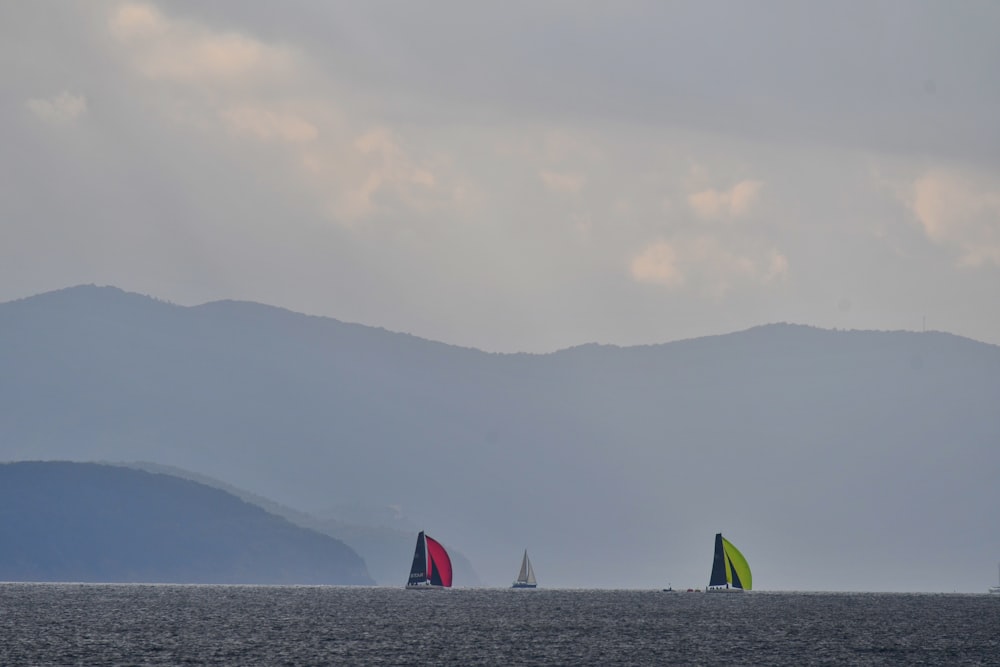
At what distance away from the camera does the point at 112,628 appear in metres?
163

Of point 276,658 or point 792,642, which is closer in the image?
point 276,658

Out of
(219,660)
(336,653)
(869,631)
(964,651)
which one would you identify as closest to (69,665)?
(219,660)

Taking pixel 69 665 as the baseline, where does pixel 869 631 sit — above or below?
above

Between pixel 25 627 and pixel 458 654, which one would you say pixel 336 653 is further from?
pixel 25 627

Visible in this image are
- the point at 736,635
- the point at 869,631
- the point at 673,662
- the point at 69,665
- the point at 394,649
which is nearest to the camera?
Result: the point at 69,665

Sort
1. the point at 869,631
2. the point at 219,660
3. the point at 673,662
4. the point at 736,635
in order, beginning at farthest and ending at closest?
the point at 869,631, the point at 736,635, the point at 673,662, the point at 219,660

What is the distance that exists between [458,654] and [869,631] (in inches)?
2663

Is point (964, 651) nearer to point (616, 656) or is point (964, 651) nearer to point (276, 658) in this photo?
point (616, 656)

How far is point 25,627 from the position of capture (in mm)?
162375

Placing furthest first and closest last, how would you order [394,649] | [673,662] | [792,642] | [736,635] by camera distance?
1. [736,635]
2. [792,642]
3. [394,649]
4. [673,662]

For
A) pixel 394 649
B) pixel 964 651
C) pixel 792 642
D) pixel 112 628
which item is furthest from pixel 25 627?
pixel 964 651

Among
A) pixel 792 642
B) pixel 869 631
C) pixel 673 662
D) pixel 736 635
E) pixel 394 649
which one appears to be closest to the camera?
pixel 673 662

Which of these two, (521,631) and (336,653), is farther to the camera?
(521,631)

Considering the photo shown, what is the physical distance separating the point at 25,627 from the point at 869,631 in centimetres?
8869
